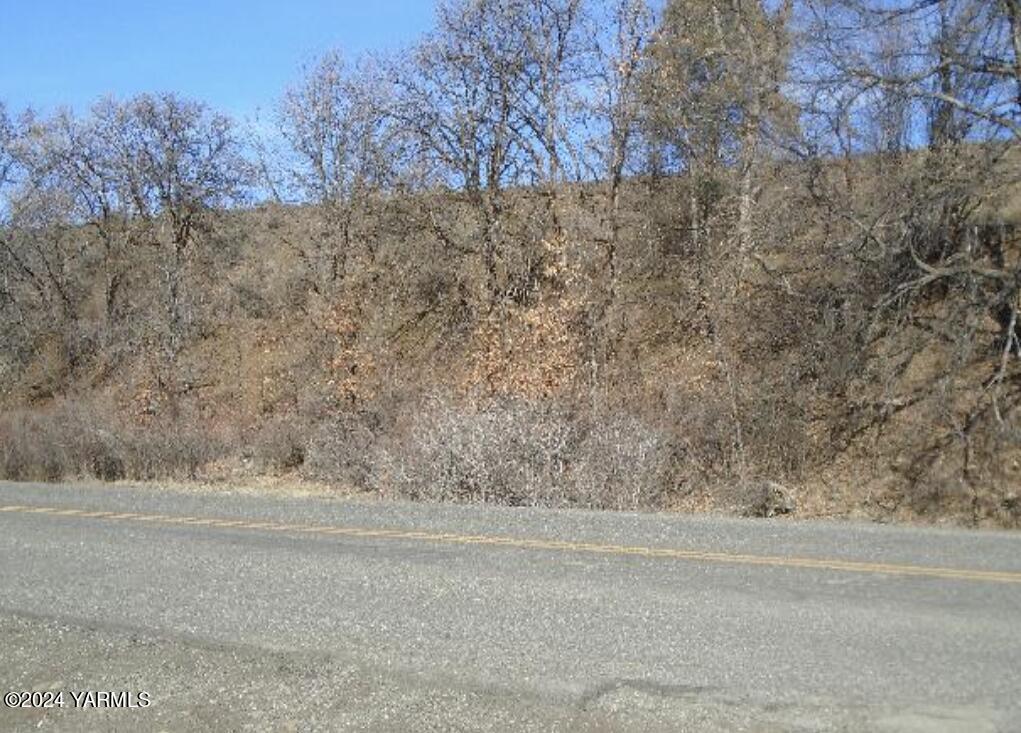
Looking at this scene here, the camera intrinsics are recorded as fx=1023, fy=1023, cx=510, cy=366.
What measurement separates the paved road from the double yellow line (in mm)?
47

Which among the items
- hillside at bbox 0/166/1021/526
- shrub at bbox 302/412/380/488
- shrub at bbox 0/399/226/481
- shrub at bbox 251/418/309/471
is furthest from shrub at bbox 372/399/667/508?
shrub at bbox 0/399/226/481

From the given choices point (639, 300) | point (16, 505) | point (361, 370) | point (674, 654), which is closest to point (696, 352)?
point (639, 300)

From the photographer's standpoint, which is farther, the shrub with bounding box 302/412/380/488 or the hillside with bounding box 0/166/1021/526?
the shrub with bounding box 302/412/380/488

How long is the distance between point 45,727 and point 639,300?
19.8 metres

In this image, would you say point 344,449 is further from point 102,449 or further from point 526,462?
point 102,449

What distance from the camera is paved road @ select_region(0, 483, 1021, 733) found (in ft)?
17.8

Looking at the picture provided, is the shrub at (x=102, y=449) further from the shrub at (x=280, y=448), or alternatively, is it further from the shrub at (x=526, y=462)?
the shrub at (x=526, y=462)

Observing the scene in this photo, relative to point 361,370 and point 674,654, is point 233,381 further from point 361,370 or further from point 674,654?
point 674,654

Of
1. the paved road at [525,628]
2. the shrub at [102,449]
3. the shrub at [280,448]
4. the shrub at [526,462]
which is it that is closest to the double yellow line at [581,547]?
the paved road at [525,628]

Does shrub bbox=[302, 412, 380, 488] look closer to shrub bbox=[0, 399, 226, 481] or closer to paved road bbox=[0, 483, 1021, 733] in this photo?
shrub bbox=[0, 399, 226, 481]

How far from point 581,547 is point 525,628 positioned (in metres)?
2.83

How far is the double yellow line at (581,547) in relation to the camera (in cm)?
806

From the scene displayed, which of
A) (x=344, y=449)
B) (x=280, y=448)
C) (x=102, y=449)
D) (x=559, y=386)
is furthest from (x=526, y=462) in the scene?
(x=102, y=449)

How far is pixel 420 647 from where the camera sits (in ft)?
21.3
